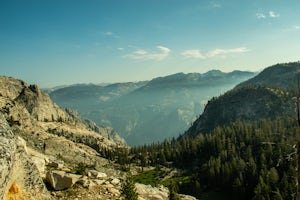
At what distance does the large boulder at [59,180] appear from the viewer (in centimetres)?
3114

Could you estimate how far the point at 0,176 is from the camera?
17359 millimetres

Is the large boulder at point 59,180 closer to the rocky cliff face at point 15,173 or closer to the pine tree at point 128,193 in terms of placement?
the rocky cliff face at point 15,173

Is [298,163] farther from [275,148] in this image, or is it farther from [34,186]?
[275,148]

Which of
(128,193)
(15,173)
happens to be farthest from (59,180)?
(15,173)

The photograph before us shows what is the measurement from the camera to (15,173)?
20.8m

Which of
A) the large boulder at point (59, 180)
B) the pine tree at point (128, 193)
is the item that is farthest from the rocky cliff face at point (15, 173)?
the pine tree at point (128, 193)

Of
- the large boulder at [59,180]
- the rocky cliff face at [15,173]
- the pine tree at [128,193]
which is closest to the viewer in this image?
the rocky cliff face at [15,173]

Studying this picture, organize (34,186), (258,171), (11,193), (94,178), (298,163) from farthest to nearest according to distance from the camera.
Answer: (258,171)
(94,178)
(34,186)
(11,193)
(298,163)

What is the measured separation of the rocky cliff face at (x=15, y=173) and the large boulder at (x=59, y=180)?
6157 mm

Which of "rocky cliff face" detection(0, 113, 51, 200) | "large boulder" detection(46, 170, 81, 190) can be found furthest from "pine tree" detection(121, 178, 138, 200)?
"rocky cliff face" detection(0, 113, 51, 200)

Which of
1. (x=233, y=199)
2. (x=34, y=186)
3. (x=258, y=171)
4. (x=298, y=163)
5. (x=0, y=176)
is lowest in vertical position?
(x=233, y=199)

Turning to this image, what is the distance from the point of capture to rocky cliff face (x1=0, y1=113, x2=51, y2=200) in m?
18.0

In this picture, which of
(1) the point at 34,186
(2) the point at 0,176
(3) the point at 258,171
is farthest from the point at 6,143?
(3) the point at 258,171

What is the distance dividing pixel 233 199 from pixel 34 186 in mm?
144227
